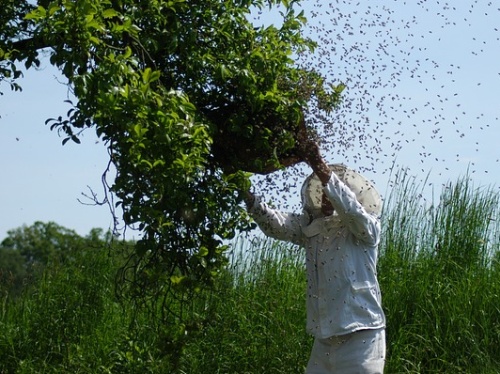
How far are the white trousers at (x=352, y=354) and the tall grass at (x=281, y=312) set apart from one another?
4.89 ft

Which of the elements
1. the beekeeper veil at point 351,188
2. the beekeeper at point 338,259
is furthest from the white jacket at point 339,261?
the beekeeper veil at point 351,188

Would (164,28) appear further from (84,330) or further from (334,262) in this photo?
(84,330)

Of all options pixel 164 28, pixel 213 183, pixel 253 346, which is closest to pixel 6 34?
pixel 164 28

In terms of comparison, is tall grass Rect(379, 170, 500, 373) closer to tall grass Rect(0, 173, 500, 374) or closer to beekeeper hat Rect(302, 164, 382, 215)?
tall grass Rect(0, 173, 500, 374)

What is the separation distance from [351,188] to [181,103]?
151 centimetres

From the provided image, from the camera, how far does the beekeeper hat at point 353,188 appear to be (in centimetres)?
548

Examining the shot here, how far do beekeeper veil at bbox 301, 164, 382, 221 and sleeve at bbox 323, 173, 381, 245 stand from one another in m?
0.16

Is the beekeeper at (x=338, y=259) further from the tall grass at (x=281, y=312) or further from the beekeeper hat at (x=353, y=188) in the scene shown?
the tall grass at (x=281, y=312)

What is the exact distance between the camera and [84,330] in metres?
7.84

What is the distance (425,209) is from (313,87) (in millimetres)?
2937

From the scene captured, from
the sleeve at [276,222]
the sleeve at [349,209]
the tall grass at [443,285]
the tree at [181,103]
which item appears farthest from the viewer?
the tall grass at [443,285]

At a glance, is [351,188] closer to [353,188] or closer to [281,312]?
[353,188]

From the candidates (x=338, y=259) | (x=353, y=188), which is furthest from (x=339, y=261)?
(x=353, y=188)

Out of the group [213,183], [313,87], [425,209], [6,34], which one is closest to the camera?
[213,183]
